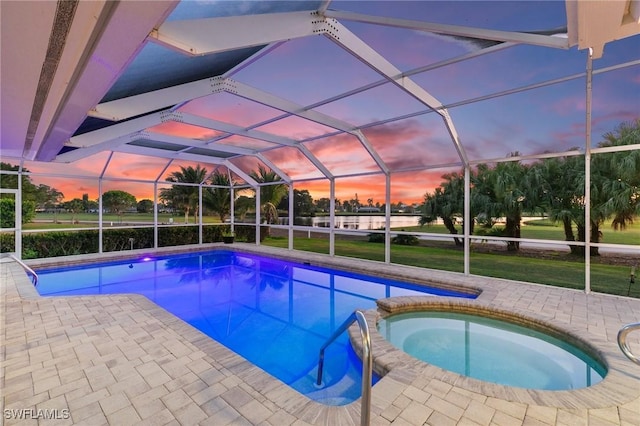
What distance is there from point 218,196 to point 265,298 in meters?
10.1

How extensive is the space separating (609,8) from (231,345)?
18.0 feet

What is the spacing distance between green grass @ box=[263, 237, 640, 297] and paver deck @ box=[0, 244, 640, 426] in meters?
7.71

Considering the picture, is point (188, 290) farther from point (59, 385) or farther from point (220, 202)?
point (220, 202)

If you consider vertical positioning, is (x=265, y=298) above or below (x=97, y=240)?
below

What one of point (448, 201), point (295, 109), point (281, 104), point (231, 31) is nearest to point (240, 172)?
point (295, 109)

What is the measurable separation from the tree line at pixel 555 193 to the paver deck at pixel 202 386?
6.91 m

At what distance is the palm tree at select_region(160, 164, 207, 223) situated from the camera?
49.5 feet

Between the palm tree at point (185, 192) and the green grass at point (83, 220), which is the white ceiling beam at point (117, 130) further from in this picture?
the palm tree at point (185, 192)

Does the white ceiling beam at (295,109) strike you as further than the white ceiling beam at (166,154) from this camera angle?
No

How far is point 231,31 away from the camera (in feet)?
10.9

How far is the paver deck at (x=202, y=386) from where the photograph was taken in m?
2.39

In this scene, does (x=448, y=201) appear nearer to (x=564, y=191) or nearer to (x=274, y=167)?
(x=564, y=191)

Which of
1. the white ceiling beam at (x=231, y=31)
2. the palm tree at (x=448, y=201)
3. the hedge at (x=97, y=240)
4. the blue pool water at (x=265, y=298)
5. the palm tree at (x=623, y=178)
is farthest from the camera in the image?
the palm tree at (x=448, y=201)

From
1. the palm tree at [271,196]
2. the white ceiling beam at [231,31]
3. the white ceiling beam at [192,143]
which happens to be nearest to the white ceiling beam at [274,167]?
the white ceiling beam at [192,143]
